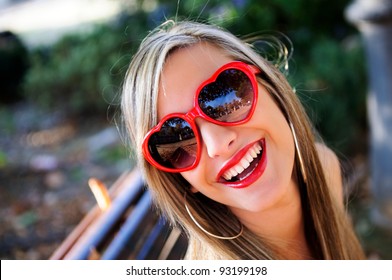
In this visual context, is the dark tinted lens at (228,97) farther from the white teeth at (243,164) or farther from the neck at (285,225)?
the neck at (285,225)

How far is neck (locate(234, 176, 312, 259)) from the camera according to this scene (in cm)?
111

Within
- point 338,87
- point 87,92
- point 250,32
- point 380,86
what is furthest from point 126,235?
point 87,92

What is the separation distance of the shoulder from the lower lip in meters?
0.24

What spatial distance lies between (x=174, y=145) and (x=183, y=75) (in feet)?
0.39

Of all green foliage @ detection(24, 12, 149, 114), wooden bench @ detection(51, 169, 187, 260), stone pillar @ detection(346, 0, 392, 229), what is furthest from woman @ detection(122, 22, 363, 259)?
green foliage @ detection(24, 12, 149, 114)

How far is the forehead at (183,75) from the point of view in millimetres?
957

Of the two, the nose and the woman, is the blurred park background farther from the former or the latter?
the nose

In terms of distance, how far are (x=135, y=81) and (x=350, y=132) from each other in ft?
5.91

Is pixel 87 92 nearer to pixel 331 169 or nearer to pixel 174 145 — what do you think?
pixel 331 169

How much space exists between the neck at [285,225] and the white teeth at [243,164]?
5.0 inches

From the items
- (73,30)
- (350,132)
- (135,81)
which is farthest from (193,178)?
(73,30)

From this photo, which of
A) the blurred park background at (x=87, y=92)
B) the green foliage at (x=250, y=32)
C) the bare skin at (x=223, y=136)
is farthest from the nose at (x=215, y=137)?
the green foliage at (x=250, y=32)

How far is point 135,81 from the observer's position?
1017 millimetres

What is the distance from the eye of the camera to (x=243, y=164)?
0.99 meters
